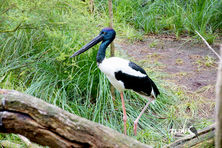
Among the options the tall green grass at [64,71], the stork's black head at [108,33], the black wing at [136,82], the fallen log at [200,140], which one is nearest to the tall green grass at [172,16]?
the tall green grass at [64,71]

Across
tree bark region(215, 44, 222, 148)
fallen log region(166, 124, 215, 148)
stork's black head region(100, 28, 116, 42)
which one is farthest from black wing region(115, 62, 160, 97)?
tree bark region(215, 44, 222, 148)

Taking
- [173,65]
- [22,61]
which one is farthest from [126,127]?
[173,65]

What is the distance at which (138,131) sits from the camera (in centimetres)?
364

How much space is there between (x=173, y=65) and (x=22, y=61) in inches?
104

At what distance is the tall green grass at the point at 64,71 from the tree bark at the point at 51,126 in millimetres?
1638

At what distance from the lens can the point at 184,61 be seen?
5.73m

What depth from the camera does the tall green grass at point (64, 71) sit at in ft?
11.9

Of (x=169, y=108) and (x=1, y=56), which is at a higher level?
(x=1, y=56)

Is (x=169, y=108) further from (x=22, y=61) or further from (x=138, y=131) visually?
(x=22, y=61)

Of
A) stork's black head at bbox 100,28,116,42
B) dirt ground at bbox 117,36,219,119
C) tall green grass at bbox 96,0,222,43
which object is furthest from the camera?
tall green grass at bbox 96,0,222,43

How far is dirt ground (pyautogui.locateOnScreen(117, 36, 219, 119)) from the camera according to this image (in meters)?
4.65

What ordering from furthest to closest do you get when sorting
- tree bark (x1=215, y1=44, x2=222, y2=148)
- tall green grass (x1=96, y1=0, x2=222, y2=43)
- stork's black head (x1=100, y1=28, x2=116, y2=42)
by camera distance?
tall green grass (x1=96, y1=0, x2=222, y2=43) → stork's black head (x1=100, y1=28, x2=116, y2=42) → tree bark (x1=215, y1=44, x2=222, y2=148)

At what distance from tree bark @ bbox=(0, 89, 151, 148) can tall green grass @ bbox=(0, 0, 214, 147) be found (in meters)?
1.64

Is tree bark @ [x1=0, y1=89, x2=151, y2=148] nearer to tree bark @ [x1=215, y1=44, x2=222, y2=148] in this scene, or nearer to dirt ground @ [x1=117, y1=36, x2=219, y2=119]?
tree bark @ [x1=215, y1=44, x2=222, y2=148]
